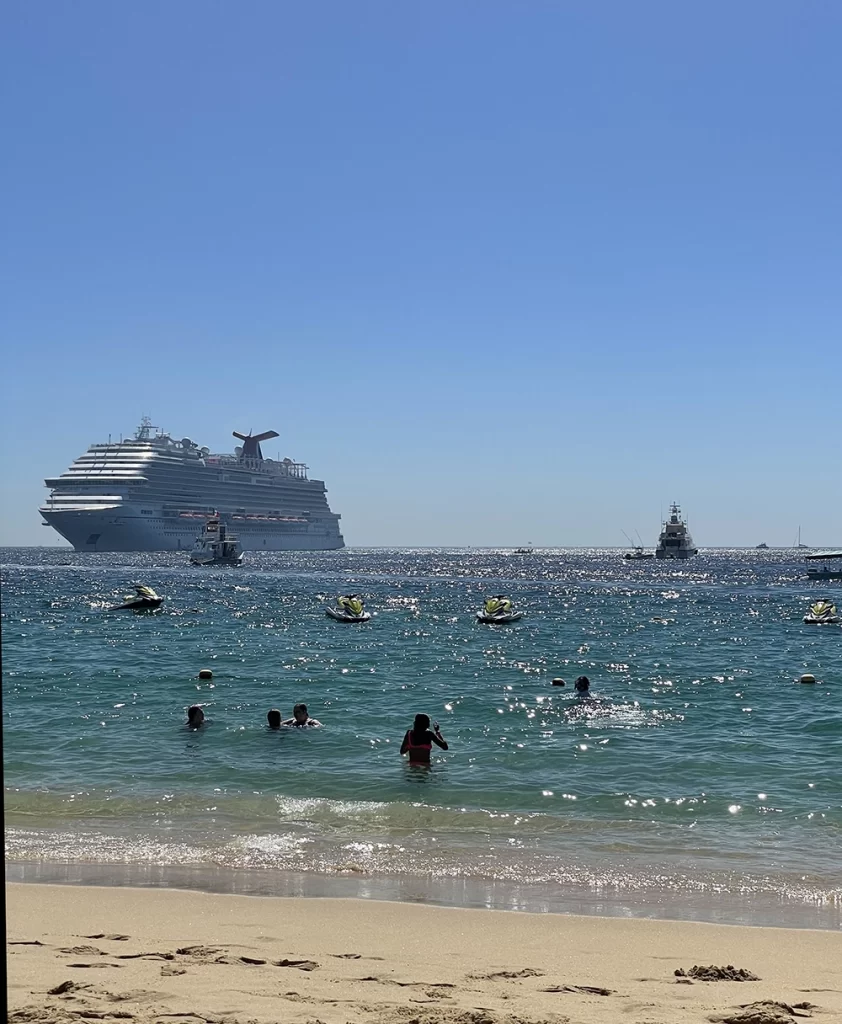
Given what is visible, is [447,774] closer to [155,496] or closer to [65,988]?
[65,988]

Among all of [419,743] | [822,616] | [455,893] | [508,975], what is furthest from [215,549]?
[508,975]

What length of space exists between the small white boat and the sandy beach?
328ft

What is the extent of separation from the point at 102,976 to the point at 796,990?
4590 mm

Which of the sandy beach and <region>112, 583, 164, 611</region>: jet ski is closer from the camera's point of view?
the sandy beach

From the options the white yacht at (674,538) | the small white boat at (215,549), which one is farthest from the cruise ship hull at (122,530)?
the white yacht at (674,538)

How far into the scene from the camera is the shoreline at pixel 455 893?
29.0 ft

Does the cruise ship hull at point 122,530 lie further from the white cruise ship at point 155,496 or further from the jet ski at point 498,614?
the jet ski at point 498,614

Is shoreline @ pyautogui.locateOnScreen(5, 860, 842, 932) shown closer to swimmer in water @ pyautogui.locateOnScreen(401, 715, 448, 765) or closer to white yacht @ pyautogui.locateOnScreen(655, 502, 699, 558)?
swimmer in water @ pyautogui.locateOnScreen(401, 715, 448, 765)

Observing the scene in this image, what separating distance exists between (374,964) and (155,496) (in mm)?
130478

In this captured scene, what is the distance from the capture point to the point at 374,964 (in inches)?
280

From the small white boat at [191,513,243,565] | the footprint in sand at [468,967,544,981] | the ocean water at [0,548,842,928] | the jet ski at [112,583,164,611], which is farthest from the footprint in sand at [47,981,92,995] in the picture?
the small white boat at [191,513,243,565]

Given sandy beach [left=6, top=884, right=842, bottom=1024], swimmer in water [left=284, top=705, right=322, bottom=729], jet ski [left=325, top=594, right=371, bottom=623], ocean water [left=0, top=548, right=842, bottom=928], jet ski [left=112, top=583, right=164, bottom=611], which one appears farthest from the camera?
jet ski [left=112, top=583, right=164, bottom=611]

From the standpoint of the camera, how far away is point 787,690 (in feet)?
81.7

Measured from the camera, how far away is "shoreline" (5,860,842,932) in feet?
29.0
